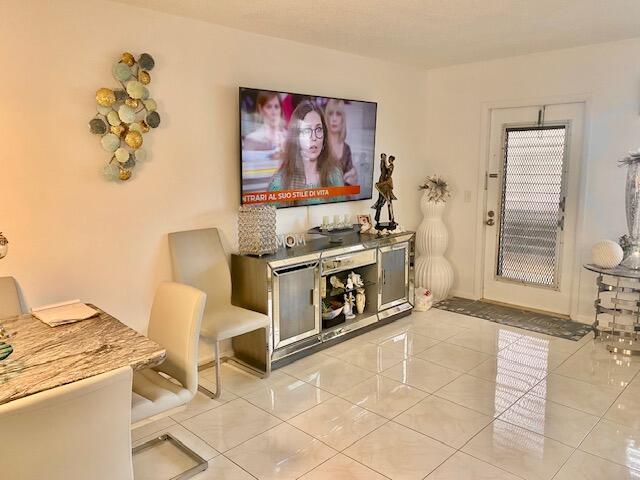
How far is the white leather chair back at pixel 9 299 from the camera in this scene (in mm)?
2686

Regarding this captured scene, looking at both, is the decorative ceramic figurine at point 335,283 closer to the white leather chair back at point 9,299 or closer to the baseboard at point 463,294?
the baseboard at point 463,294

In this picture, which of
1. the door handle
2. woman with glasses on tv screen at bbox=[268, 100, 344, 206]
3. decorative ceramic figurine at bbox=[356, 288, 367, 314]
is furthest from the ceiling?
decorative ceramic figurine at bbox=[356, 288, 367, 314]

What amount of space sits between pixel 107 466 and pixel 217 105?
106 inches

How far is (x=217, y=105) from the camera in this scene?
12.2 ft

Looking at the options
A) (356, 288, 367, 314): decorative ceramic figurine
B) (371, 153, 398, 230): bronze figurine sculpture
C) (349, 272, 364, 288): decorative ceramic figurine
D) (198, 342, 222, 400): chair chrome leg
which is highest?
(371, 153, 398, 230): bronze figurine sculpture

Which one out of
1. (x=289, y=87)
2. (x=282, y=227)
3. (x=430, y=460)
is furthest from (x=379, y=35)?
(x=430, y=460)

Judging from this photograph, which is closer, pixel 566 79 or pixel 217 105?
pixel 217 105

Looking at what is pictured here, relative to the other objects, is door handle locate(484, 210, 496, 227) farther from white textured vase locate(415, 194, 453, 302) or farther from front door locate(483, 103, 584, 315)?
white textured vase locate(415, 194, 453, 302)

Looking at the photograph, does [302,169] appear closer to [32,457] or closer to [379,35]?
[379,35]

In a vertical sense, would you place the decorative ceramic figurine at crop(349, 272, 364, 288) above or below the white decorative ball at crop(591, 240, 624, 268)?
below

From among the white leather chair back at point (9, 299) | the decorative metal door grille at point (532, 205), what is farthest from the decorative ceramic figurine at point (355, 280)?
the white leather chair back at point (9, 299)

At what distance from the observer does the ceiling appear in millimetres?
3217

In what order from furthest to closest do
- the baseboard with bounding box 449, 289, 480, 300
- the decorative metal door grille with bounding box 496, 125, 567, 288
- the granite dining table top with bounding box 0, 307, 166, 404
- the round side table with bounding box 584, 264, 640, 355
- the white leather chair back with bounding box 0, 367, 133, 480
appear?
1. the baseboard with bounding box 449, 289, 480, 300
2. the decorative metal door grille with bounding box 496, 125, 567, 288
3. the round side table with bounding box 584, 264, 640, 355
4. the granite dining table top with bounding box 0, 307, 166, 404
5. the white leather chair back with bounding box 0, 367, 133, 480

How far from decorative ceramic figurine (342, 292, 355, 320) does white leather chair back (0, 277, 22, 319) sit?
8.15 ft
